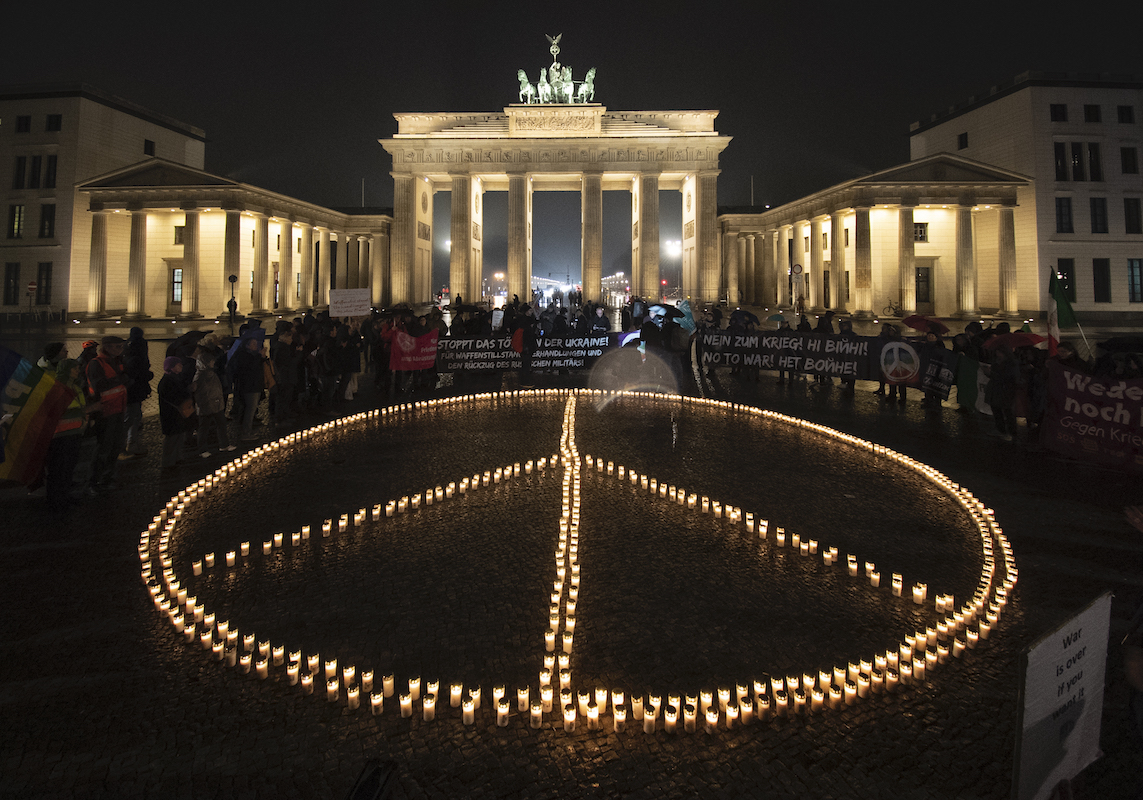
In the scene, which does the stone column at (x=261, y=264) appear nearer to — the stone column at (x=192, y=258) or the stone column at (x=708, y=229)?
the stone column at (x=192, y=258)

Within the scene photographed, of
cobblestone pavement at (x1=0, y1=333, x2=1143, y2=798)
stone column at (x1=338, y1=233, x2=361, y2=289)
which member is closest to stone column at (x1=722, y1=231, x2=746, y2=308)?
stone column at (x1=338, y1=233, x2=361, y2=289)

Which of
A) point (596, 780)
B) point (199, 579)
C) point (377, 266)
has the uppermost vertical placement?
point (377, 266)

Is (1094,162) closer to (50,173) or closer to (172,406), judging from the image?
(172,406)

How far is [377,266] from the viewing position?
61156mm

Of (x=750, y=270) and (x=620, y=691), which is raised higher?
(x=750, y=270)

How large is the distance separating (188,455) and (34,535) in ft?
12.7

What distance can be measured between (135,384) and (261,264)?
4137cm

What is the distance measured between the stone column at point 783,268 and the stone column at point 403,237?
3191cm

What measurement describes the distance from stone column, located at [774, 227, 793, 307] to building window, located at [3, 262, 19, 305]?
6022 cm

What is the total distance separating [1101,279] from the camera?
47938mm

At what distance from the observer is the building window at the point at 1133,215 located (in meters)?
47.8

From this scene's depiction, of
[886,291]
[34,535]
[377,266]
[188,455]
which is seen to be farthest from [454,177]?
[34,535]

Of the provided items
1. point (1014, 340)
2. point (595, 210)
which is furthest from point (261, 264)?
point (1014, 340)

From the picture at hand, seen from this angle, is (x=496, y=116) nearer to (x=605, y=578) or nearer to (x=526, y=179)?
(x=526, y=179)
